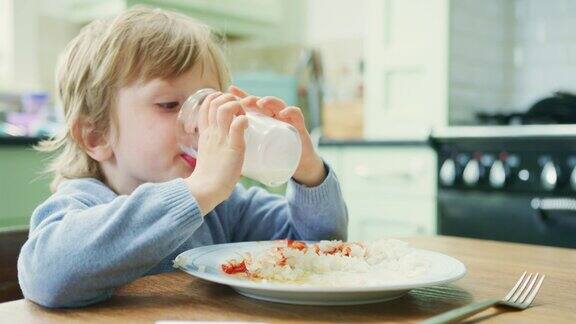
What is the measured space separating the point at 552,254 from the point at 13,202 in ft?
5.17

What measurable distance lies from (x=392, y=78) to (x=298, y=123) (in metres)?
1.91

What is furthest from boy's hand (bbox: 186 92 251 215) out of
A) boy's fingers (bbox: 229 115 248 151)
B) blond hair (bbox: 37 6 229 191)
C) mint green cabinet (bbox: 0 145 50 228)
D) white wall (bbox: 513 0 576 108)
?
white wall (bbox: 513 0 576 108)

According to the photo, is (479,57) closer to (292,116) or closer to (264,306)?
(292,116)

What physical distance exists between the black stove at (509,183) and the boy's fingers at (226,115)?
1.50 metres

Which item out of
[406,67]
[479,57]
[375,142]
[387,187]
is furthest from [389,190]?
[479,57]

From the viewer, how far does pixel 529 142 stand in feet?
6.59

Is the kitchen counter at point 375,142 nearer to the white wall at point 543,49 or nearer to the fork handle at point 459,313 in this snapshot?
the white wall at point 543,49

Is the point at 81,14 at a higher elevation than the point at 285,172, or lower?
higher

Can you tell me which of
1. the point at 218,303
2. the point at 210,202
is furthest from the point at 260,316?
the point at 210,202

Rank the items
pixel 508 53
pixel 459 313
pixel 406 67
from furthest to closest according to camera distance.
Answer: pixel 508 53, pixel 406 67, pixel 459 313

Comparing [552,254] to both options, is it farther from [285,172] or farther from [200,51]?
[200,51]

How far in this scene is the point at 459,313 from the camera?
52 cm

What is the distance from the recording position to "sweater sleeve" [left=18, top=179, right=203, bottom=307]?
0.62 m

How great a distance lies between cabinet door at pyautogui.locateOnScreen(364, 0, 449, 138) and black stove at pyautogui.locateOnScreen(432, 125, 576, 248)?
377 mm
